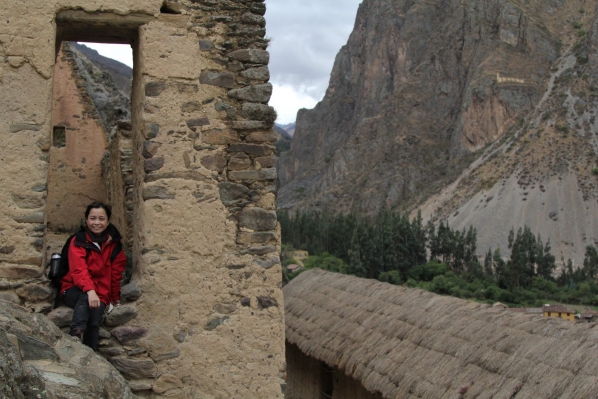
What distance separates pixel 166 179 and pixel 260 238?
83 cm

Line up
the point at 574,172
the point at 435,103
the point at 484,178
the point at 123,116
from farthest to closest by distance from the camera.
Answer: the point at 435,103, the point at 484,178, the point at 574,172, the point at 123,116

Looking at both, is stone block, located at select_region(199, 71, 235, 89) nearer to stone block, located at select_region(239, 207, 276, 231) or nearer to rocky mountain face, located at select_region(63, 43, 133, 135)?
stone block, located at select_region(239, 207, 276, 231)

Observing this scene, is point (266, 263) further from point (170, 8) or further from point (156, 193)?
point (170, 8)

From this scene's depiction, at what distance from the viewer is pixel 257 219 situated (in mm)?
5223

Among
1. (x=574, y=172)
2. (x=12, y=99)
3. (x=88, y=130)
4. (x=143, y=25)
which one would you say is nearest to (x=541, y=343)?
(x=143, y=25)

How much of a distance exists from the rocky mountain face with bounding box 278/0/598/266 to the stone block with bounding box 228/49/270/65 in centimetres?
6518

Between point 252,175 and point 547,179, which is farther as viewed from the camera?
point 547,179

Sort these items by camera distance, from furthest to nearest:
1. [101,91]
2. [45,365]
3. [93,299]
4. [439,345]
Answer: [101,91], [439,345], [93,299], [45,365]

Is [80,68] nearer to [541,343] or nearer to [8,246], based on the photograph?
[8,246]

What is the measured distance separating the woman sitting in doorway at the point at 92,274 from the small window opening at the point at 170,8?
156 centimetres

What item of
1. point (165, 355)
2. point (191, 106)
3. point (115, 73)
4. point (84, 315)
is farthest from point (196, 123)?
point (115, 73)

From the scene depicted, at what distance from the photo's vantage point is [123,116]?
10898 mm

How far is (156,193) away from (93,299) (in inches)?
34.7

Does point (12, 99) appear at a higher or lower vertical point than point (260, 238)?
higher
